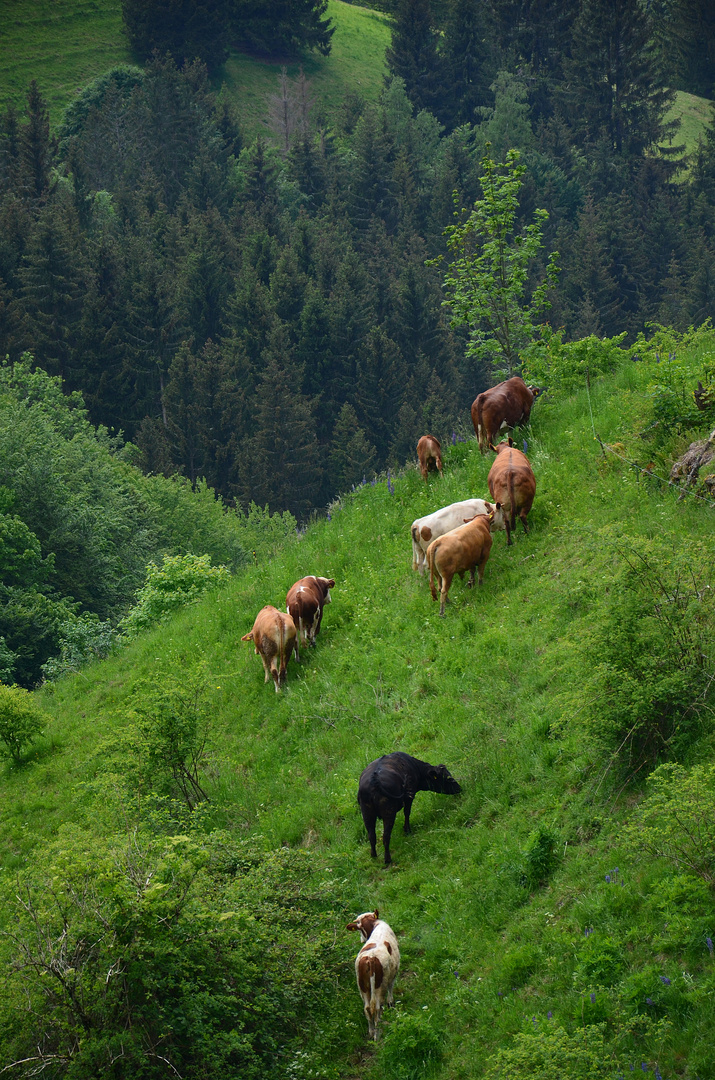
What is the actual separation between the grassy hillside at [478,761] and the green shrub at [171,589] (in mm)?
1519

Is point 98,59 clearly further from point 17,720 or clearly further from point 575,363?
point 17,720

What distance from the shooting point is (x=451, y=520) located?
14.2 metres

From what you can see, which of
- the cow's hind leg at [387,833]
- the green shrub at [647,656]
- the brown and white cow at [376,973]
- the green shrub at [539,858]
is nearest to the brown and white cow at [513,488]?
the green shrub at [647,656]

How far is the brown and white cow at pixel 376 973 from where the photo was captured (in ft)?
26.8

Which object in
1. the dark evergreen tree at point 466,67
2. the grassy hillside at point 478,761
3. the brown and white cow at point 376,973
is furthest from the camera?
the dark evergreen tree at point 466,67

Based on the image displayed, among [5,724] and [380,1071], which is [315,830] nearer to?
[380,1071]

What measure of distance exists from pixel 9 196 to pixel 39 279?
12.9 meters

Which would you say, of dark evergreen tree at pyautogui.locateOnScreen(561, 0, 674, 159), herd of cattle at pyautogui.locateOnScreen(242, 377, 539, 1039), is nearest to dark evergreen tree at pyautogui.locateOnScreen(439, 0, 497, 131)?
dark evergreen tree at pyautogui.locateOnScreen(561, 0, 674, 159)

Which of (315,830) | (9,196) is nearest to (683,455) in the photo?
(315,830)

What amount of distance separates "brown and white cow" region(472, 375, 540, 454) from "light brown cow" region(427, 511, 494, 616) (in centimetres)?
393

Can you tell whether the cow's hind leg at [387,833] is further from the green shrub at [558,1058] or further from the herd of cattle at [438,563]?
the green shrub at [558,1058]

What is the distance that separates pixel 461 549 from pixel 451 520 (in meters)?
1.11

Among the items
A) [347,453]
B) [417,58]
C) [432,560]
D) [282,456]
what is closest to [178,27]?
[417,58]

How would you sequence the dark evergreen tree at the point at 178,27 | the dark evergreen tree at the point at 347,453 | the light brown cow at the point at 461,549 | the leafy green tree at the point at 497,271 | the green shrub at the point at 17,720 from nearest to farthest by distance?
1. the light brown cow at the point at 461,549
2. the green shrub at the point at 17,720
3. the leafy green tree at the point at 497,271
4. the dark evergreen tree at the point at 347,453
5. the dark evergreen tree at the point at 178,27
